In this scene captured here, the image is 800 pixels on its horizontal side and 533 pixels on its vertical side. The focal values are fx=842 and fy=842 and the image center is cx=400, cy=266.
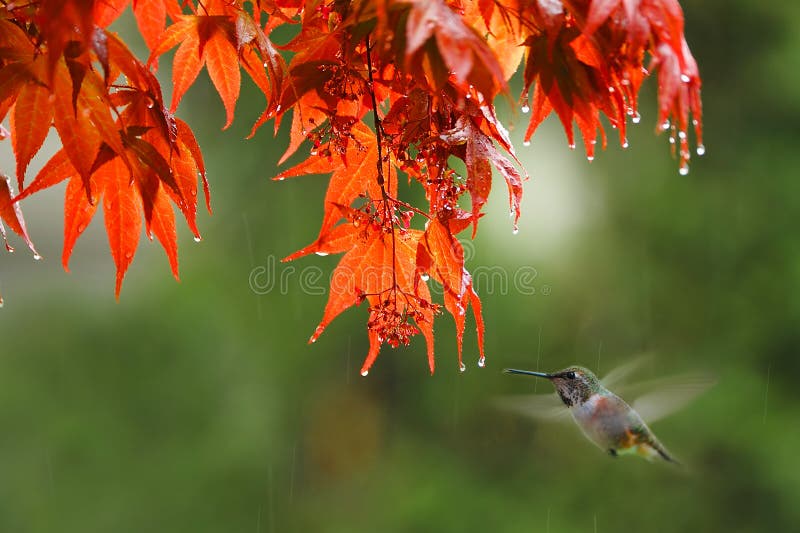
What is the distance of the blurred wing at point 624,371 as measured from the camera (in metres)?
1.35

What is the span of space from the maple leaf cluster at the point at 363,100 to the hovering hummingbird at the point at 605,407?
42 centimetres

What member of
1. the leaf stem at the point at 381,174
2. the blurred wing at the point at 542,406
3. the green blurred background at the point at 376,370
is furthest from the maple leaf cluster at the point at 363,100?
the green blurred background at the point at 376,370

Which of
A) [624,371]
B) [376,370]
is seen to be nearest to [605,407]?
[624,371]

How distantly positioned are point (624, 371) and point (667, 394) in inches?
3.0

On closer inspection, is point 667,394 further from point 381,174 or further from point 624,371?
point 381,174

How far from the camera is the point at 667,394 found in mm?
1351

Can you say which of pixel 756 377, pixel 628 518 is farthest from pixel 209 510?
pixel 756 377

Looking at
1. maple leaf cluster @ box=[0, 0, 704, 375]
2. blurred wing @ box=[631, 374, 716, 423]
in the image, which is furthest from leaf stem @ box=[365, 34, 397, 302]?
blurred wing @ box=[631, 374, 716, 423]

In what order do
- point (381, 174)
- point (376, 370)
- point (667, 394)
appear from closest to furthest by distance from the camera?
point (381, 174)
point (667, 394)
point (376, 370)

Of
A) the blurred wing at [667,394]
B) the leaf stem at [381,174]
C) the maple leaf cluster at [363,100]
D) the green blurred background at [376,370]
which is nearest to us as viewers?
the maple leaf cluster at [363,100]

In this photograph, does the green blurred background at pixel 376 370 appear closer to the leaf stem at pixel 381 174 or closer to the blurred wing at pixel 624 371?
the blurred wing at pixel 624 371

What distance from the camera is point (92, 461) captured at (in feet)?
10.7

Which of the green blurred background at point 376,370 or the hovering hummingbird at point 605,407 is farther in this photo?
the green blurred background at point 376,370

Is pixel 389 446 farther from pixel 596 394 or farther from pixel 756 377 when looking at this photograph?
pixel 596 394
